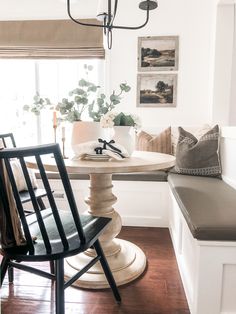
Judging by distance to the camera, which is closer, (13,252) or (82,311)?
(13,252)

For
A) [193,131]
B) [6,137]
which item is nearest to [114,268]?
[6,137]

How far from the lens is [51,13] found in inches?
120

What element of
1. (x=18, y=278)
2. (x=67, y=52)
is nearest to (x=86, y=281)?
(x=18, y=278)

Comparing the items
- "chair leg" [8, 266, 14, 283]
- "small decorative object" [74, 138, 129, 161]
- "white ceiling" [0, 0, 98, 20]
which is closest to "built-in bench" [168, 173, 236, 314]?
"small decorative object" [74, 138, 129, 161]

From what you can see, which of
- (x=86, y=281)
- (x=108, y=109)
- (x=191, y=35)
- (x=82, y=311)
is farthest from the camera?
(x=191, y=35)

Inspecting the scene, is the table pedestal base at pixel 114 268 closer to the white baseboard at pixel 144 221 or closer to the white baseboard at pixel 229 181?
the white baseboard at pixel 144 221

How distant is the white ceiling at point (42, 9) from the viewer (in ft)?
9.91

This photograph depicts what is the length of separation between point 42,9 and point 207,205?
2.87m

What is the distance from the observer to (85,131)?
1.69 m

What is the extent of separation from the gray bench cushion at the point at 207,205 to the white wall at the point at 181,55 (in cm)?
103

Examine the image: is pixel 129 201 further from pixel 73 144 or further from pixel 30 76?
pixel 30 76

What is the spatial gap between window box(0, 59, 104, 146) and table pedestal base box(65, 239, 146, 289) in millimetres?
1938

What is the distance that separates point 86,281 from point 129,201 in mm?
1035

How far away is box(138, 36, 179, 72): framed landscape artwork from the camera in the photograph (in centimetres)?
296
